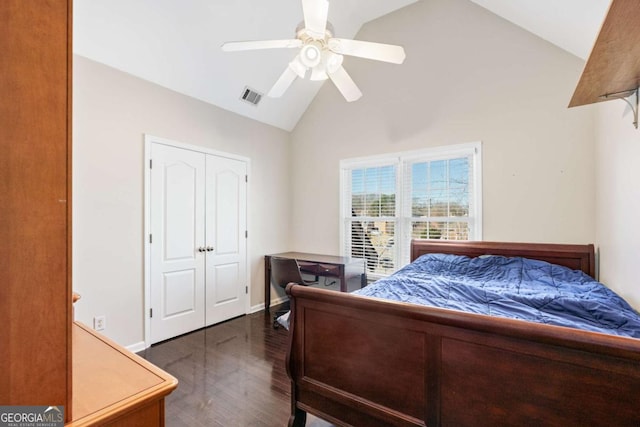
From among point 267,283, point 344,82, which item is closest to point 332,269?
point 267,283

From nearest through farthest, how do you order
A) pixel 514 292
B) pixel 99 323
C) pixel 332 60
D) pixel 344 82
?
pixel 514 292 → pixel 332 60 → pixel 344 82 → pixel 99 323

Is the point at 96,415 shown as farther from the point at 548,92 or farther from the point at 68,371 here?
the point at 548,92

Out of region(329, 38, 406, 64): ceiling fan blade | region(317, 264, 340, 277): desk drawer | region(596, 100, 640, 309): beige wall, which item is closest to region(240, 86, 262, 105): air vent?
region(329, 38, 406, 64): ceiling fan blade

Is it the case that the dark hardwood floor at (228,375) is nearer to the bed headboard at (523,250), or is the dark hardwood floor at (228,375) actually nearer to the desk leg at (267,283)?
the desk leg at (267,283)

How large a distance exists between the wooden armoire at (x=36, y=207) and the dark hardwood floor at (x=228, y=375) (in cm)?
148

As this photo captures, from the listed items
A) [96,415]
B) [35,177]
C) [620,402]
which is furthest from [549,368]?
[35,177]

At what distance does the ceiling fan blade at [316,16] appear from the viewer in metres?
1.79

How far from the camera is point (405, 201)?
3799 millimetres

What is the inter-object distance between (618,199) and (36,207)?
306cm

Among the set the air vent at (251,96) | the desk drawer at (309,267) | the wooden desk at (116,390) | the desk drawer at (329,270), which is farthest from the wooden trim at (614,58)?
the air vent at (251,96)

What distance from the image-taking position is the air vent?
3.82 metres

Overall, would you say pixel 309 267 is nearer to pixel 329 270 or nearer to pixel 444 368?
pixel 329 270

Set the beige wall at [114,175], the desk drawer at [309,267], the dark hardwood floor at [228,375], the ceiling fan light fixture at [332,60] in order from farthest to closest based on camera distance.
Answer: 1. the desk drawer at [309,267]
2. the beige wall at [114,175]
3. the ceiling fan light fixture at [332,60]
4. the dark hardwood floor at [228,375]

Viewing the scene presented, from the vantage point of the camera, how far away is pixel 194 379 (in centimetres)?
244
